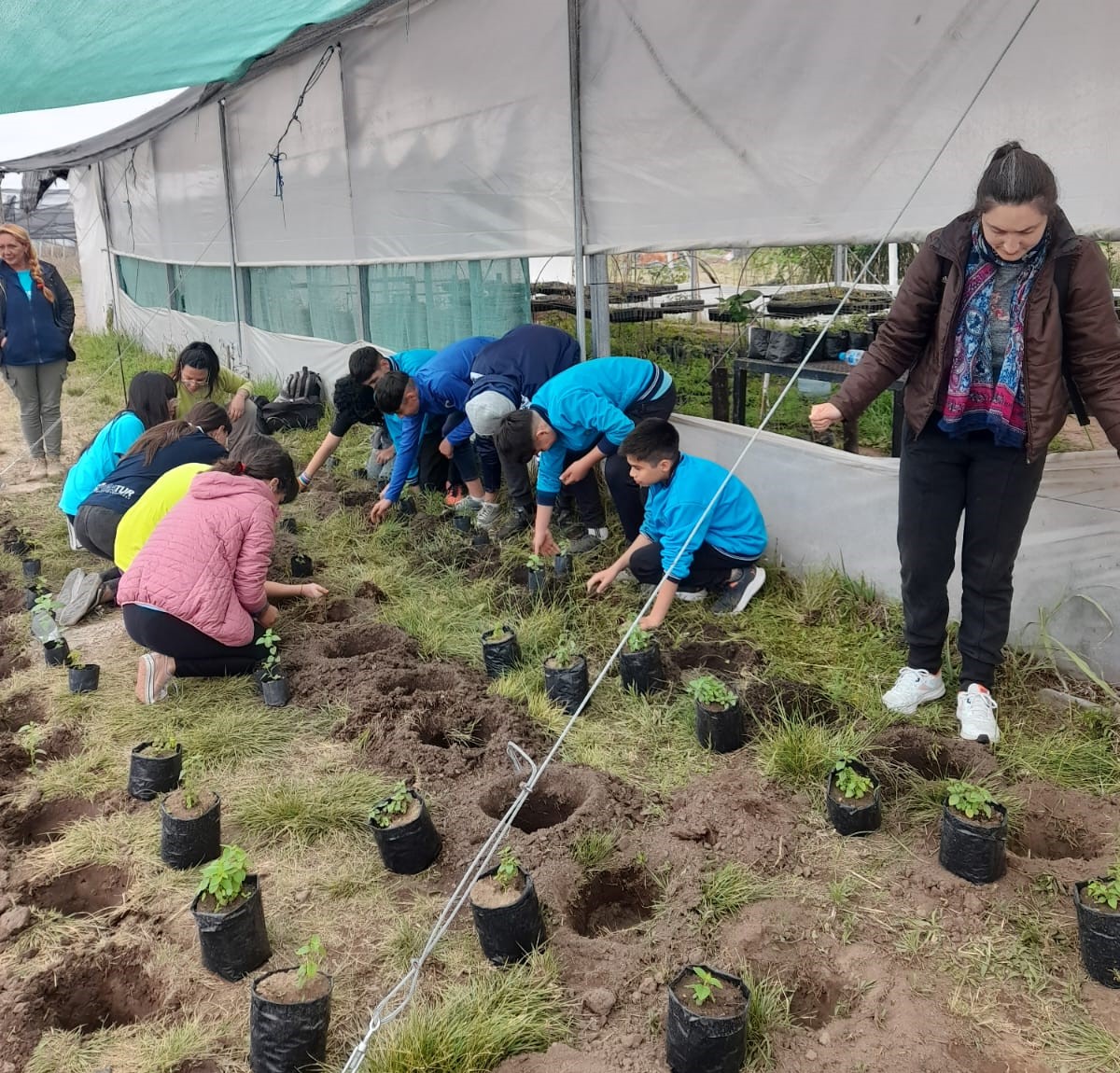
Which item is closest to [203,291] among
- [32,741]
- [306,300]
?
[306,300]

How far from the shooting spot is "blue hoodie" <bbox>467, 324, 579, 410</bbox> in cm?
483

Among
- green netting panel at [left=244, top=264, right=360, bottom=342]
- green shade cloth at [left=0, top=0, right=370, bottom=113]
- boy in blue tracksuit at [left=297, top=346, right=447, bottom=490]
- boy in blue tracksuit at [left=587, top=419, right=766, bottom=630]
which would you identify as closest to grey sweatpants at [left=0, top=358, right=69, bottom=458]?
green netting panel at [left=244, top=264, right=360, bottom=342]

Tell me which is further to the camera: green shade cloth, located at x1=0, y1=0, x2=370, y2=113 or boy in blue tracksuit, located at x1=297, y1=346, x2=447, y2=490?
boy in blue tracksuit, located at x1=297, y1=346, x2=447, y2=490

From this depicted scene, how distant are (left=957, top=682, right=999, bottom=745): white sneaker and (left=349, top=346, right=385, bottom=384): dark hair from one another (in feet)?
11.9

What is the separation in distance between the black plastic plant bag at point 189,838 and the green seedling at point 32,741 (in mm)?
936

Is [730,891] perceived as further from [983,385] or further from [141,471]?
[141,471]

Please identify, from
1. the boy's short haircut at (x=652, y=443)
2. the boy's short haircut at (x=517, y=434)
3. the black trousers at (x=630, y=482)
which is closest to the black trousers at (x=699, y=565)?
the black trousers at (x=630, y=482)

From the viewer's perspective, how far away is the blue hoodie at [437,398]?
5.27m

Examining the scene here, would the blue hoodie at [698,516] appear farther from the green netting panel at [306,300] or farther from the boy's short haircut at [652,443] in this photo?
the green netting panel at [306,300]

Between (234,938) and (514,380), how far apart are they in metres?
3.27

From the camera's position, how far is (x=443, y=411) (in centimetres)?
545

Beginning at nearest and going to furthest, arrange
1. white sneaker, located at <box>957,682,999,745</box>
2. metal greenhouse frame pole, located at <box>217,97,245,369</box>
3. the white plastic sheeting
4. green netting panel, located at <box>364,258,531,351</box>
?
white sneaker, located at <box>957,682,999,745</box> < the white plastic sheeting < green netting panel, located at <box>364,258,531,351</box> < metal greenhouse frame pole, located at <box>217,97,245,369</box>

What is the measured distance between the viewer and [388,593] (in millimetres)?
4578

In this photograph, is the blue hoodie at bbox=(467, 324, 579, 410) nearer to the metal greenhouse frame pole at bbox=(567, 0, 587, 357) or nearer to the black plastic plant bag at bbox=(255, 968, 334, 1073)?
the metal greenhouse frame pole at bbox=(567, 0, 587, 357)
